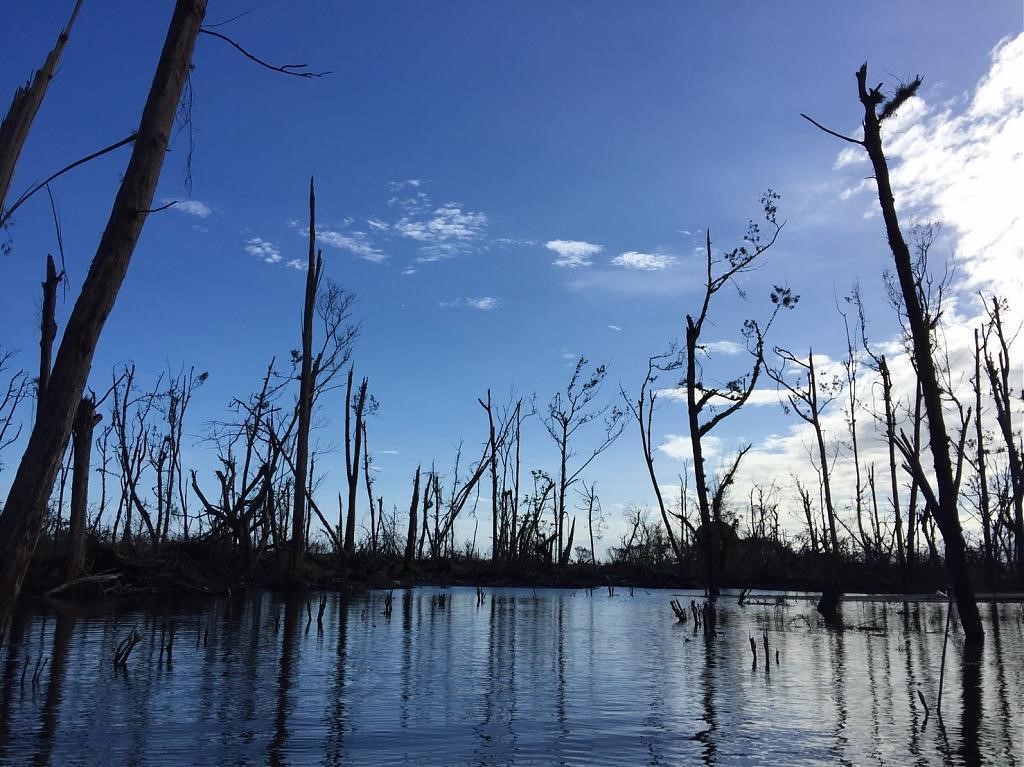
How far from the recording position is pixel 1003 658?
9.35 metres

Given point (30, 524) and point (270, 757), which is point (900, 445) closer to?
point (270, 757)

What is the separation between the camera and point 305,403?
76.2ft

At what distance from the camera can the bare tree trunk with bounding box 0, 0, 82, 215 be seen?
264 inches

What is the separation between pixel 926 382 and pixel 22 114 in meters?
10.6

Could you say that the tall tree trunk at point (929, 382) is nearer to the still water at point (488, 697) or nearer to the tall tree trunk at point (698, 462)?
the still water at point (488, 697)

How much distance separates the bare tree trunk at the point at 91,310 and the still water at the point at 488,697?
1281mm

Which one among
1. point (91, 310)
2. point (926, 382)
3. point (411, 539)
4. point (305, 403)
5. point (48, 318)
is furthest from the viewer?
point (411, 539)

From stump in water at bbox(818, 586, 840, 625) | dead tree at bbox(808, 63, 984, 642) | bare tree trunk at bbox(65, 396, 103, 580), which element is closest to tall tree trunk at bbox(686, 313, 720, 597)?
stump in water at bbox(818, 586, 840, 625)

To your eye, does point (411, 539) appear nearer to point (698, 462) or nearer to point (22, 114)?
point (698, 462)

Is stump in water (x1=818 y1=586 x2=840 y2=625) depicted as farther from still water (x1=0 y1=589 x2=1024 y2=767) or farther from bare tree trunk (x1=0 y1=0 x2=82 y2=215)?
bare tree trunk (x1=0 y1=0 x2=82 y2=215)

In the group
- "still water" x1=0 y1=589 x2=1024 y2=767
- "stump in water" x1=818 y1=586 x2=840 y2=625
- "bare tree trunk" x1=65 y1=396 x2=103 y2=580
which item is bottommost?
"still water" x1=0 y1=589 x2=1024 y2=767

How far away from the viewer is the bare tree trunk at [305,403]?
71.1 feet

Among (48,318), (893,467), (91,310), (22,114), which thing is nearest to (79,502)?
(48,318)

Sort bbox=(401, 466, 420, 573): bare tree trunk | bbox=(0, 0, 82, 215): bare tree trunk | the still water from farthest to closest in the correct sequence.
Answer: bbox=(401, 466, 420, 573): bare tree trunk → bbox=(0, 0, 82, 215): bare tree trunk → the still water
